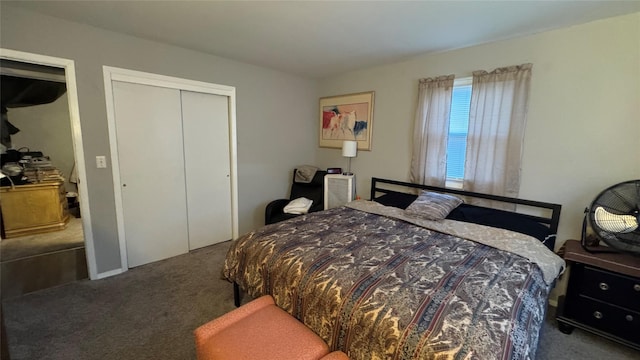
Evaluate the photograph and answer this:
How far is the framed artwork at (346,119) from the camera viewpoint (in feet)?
11.9

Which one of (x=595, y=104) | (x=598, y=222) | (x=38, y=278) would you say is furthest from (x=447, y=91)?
(x=38, y=278)

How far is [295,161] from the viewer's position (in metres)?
4.25

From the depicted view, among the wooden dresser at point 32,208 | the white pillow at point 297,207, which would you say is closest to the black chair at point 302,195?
the white pillow at point 297,207

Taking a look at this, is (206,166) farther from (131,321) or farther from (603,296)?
(603,296)

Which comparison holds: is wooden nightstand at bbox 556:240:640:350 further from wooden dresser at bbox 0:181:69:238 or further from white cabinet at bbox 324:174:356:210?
wooden dresser at bbox 0:181:69:238

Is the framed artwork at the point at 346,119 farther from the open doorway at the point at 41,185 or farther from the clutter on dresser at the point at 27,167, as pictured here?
the clutter on dresser at the point at 27,167

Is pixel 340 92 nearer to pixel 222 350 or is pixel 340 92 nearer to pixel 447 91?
pixel 447 91

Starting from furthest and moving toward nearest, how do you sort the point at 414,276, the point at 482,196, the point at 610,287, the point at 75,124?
the point at 482,196, the point at 75,124, the point at 610,287, the point at 414,276

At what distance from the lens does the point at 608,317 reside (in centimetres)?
187

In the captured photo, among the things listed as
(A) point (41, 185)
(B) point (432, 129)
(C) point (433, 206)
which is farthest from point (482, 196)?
(A) point (41, 185)

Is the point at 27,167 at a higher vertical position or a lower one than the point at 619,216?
higher

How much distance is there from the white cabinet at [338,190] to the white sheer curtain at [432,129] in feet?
2.86

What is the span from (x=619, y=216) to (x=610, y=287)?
493 mm

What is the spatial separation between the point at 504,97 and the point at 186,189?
3.51 metres
